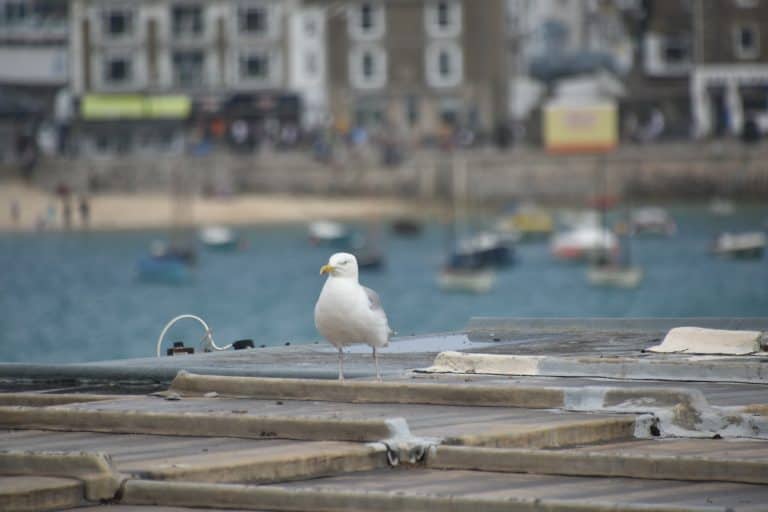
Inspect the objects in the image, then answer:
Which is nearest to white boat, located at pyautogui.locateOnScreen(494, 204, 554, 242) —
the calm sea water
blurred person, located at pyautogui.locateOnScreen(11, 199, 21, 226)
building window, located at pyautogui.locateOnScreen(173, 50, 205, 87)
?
the calm sea water

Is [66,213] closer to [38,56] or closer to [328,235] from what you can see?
[38,56]

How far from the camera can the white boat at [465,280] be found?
90812 millimetres

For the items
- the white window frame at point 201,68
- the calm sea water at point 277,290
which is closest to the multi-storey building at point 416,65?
the calm sea water at point 277,290

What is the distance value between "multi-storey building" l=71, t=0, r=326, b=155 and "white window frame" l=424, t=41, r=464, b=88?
7.05 meters

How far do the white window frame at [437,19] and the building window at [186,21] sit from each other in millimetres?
15255

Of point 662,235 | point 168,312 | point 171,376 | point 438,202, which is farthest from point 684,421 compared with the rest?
point 438,202

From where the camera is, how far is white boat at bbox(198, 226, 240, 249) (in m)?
123

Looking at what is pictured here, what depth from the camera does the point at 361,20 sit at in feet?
446

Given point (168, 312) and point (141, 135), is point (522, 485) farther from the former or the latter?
point (141, 135)

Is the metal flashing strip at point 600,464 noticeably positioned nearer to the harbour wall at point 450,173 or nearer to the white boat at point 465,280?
the white boat at point 465,280

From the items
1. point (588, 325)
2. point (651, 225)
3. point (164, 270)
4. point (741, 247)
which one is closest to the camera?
point (588, 325)

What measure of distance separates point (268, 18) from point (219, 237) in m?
19.1

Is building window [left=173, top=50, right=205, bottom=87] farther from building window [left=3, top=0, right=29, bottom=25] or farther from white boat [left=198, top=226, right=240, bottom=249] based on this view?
building window [left=3, top=0, right=29, bottom=25]

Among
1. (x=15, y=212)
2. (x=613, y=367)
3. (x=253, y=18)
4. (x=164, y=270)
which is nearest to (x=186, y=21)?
(x=253, y=18)
